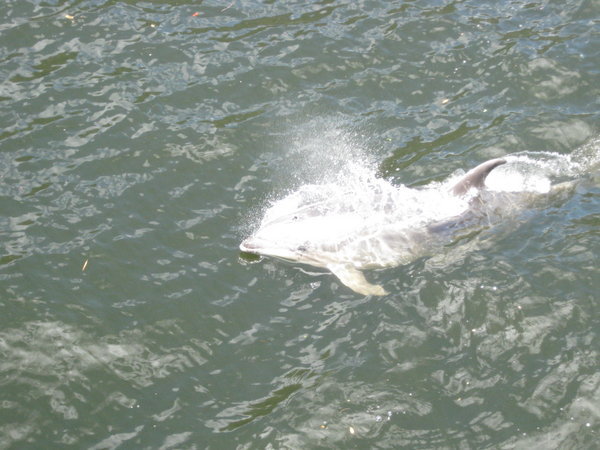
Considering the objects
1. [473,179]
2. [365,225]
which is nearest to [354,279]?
[365,225]

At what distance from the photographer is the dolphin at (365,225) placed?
9531 millimetres

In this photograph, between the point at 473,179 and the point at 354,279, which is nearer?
the point at 354,279

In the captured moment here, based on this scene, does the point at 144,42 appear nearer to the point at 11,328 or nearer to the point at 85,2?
the point at 85,2

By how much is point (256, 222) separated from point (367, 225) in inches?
62.3

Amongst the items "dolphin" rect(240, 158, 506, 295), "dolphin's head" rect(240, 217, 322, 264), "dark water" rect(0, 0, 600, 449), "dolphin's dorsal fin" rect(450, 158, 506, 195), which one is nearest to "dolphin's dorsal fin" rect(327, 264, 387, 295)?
"dolphin" rect(240, 158, 506, 295)

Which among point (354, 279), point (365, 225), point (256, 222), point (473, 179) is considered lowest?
point (354, 279)

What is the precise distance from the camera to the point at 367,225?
32.6 ft

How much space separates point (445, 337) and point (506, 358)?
72 cm

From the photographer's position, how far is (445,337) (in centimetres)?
834

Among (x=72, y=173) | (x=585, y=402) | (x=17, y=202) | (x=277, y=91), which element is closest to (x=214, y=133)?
(x=277, y=91)

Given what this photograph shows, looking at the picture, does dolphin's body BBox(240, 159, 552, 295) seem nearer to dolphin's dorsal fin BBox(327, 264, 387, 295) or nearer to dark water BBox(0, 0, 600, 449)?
dolphin's dorsal fin BBox(327, 264, 387, 295)

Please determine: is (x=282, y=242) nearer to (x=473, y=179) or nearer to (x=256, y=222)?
(x=256, y=222)

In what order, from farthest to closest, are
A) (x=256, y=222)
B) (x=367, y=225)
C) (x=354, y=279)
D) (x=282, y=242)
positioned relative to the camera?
(x=256, y=222), (x=367, y=225), (x=282, y=242), (x=354, y=279)

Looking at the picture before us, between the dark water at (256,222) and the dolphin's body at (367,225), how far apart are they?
25 centimetres
